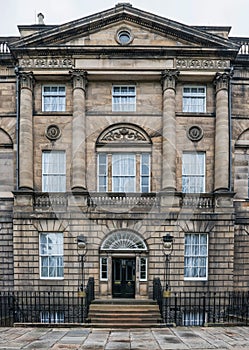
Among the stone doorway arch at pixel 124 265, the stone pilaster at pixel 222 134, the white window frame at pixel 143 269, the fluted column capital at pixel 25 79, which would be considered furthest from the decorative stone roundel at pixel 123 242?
the fluted column capital at pixel 25 79

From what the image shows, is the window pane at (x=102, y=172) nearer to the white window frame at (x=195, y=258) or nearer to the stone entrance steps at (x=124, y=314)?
the white window frame at (x=195, y=258)

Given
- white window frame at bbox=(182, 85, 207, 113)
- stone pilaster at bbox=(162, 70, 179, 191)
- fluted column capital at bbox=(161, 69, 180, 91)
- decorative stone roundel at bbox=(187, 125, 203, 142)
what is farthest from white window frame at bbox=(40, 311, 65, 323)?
fluted column capital at bbox=(161, 69, 180, 91)

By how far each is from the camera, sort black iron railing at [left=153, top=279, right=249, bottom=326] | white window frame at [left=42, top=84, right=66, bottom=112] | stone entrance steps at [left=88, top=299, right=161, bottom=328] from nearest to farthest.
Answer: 1. stone entrance steps at [left=88, top=299, right=161, bottom=328]
2. black iron railing at [left=153, top=279, right=249, bottom=326]
3. white window frame at [left=42, top=84, right=66, bottom=112]

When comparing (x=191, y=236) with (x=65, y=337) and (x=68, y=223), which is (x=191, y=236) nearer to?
(x=68, y=223)

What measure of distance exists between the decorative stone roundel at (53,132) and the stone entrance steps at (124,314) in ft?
30.0

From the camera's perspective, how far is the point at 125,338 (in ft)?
42.2

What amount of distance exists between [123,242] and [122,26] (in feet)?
40.0

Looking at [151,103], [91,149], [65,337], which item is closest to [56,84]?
[91,149]

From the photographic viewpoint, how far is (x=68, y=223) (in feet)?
62.0

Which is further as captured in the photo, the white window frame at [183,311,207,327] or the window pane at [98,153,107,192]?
the window pane at [98,153,107,192]

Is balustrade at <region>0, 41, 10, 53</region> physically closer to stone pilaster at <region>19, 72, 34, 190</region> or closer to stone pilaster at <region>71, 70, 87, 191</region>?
stone pilaster at <region>19, 72, 34, 190</region>

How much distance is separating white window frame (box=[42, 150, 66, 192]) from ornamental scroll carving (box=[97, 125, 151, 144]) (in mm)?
2624

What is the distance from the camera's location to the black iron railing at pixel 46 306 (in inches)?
682

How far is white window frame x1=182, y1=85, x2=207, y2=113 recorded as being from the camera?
20469 millimetres
